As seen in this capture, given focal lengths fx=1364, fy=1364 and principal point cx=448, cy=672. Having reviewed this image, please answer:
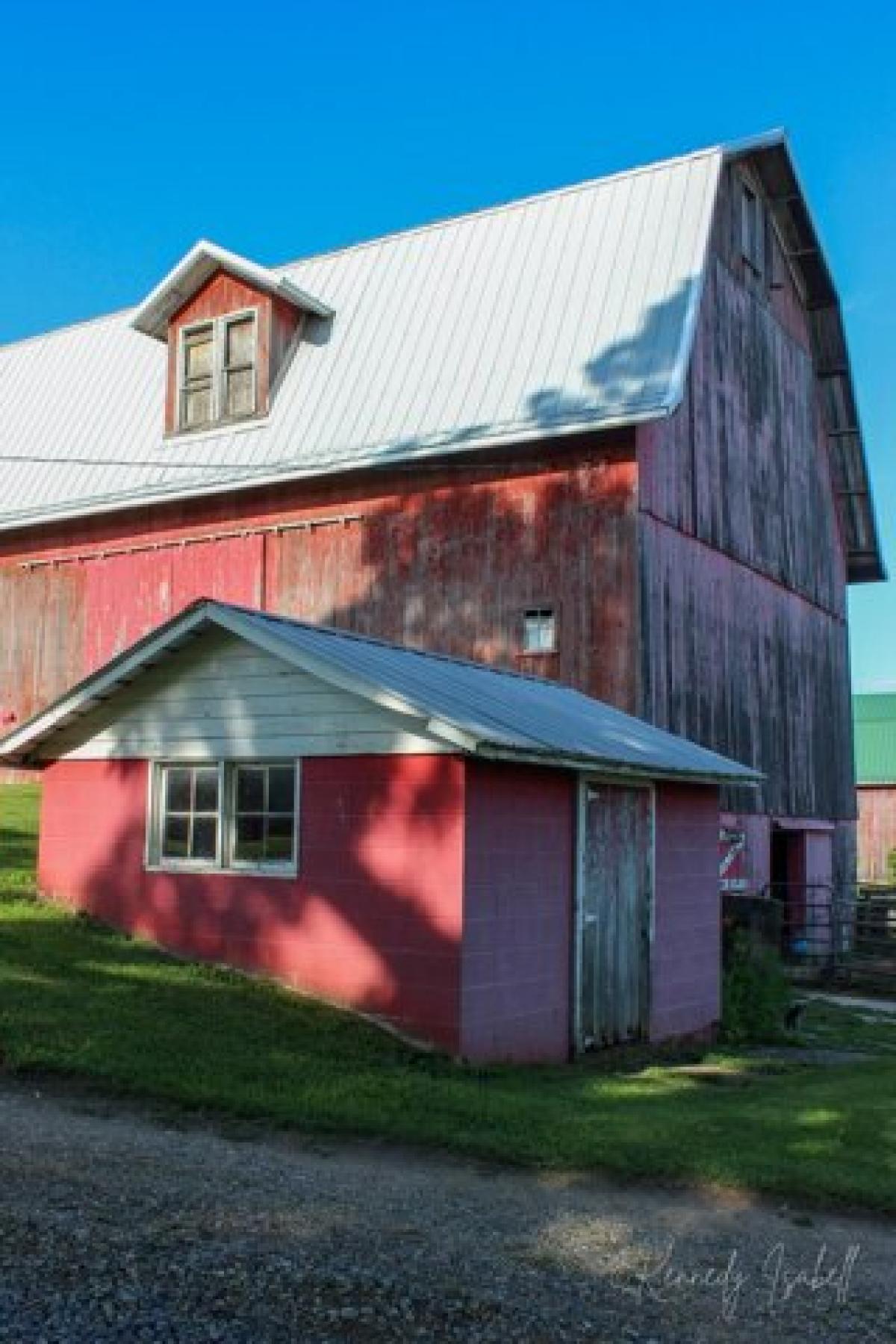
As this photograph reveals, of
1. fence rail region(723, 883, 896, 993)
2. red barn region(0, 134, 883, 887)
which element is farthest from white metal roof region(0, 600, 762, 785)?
fence rail region(723, 883, 896, 993)

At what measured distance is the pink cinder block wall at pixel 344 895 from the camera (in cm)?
996

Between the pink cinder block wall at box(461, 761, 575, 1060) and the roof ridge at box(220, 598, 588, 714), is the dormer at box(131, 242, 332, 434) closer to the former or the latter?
the roof ridge at box(220, 598, 588, 714)

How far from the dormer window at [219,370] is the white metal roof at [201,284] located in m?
0.47

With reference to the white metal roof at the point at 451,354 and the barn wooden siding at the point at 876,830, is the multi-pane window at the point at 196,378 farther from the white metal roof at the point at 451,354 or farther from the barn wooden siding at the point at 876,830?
the barn wooden siding at the point at 876,830

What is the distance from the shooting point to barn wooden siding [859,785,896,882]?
41875 millimetres

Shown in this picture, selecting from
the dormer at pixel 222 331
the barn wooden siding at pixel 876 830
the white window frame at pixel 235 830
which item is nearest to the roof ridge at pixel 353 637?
the white window frame at pixel 235 830

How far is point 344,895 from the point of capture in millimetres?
10492

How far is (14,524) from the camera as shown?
2320cm

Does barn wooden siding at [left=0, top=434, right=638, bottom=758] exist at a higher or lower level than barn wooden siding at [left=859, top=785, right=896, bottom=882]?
higher

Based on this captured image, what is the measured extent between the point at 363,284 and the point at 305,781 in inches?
520

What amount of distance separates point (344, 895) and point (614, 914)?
2.64 meters

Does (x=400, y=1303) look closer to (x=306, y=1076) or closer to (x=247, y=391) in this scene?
(x=306, y=1076)

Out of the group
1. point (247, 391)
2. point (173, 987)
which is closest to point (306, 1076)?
point (173, 987)

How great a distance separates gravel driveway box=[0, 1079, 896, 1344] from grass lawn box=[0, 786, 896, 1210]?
0.43 meters
